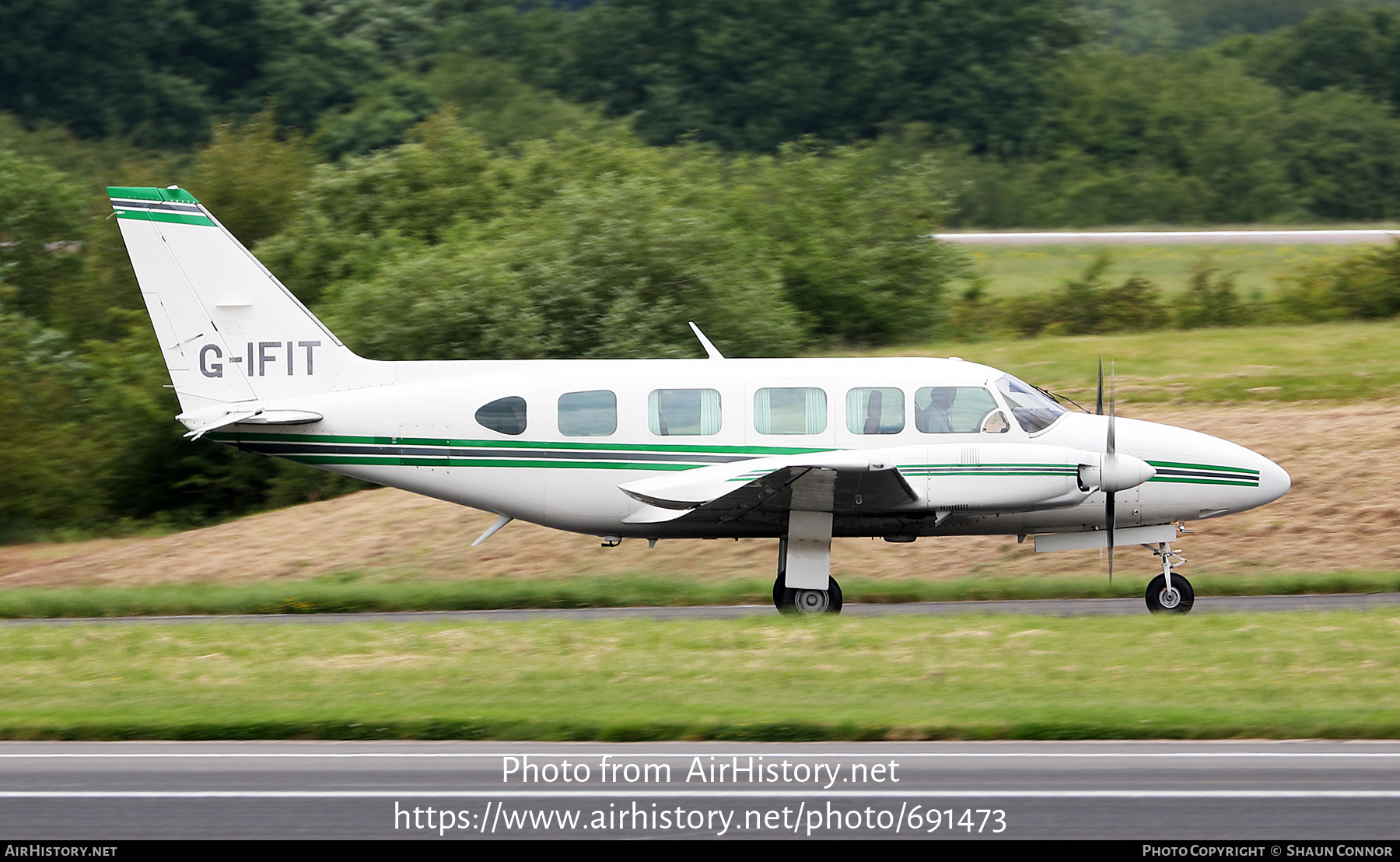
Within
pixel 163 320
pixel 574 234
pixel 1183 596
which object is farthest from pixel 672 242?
pixel 1183 596

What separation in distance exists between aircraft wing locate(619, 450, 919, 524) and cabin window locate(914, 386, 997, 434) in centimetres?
66

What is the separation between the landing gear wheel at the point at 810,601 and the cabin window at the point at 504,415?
3.23 m

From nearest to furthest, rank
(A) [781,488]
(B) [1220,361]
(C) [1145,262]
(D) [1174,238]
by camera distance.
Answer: (A) [781,488], (B) [1220,361], (C) [1145,262], (D) [1174,238]

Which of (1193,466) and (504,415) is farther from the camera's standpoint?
(504,415)

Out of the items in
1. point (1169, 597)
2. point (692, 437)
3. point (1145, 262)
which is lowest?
point (1169, 597)

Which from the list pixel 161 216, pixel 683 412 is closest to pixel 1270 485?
pixel 683 412

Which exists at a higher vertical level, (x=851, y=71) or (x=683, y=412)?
(x=851, y=71)

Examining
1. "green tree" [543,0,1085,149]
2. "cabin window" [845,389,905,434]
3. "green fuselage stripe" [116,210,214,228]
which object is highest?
"green tree" [543,0,1085,149]

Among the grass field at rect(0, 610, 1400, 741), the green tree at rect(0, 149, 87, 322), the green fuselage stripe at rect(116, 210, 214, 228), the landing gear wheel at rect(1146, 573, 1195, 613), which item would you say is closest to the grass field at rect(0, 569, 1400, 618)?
the landing gear wheel at rect(1146, 573, 1195, 613)

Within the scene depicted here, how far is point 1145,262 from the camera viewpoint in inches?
1564

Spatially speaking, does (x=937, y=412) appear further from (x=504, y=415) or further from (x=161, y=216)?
(x=161, y=216)

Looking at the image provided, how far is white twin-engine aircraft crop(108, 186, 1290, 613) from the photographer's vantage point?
1437 cm

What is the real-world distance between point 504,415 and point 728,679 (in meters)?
4.52

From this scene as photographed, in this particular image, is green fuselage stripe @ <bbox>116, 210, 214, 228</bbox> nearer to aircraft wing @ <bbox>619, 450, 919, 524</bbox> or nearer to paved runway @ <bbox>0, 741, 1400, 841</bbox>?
aircraft wing @ <bbox>619, 450, 919, 524</bbox>
